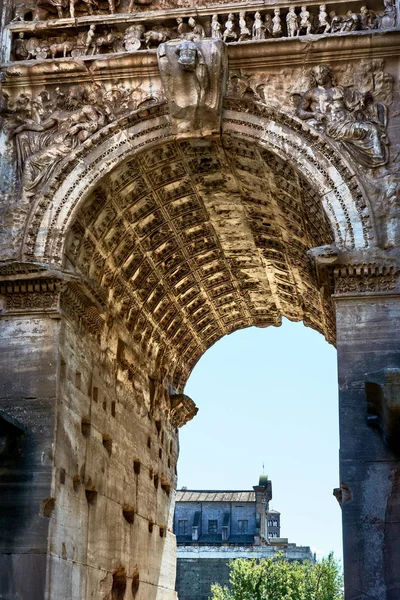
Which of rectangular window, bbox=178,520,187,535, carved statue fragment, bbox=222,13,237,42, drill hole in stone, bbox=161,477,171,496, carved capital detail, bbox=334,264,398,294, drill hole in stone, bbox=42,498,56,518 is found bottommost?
drill hole in stone, bbox=42,498,56,518

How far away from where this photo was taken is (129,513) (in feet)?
62.3

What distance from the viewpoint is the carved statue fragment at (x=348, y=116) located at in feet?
49.7

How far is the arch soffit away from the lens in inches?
587

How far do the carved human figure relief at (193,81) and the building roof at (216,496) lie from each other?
5219 centimetres

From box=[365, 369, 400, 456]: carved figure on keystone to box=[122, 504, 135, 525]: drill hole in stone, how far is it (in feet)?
22.5

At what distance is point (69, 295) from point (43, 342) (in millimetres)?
884

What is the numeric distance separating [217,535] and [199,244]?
47328 millimetres

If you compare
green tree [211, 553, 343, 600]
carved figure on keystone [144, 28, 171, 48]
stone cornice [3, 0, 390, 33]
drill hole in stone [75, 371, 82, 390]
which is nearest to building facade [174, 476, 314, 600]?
green tree [211, 553, 343, 600]

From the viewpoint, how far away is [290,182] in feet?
52.8

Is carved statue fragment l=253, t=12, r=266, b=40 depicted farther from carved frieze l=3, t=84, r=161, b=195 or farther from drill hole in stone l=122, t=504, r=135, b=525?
drill hole in stone l=122, t=504, r=135, b=525

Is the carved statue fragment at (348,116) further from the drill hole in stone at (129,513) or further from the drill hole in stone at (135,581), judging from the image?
the drill hole in stone at (135,581)

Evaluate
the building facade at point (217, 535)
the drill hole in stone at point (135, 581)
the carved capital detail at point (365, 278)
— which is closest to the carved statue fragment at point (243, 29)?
the carved capital detail at point (365, 278)

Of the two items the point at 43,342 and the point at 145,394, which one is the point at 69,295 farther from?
the point at 145,394

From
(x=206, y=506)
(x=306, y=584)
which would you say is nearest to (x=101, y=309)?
(x=306, y=584)
